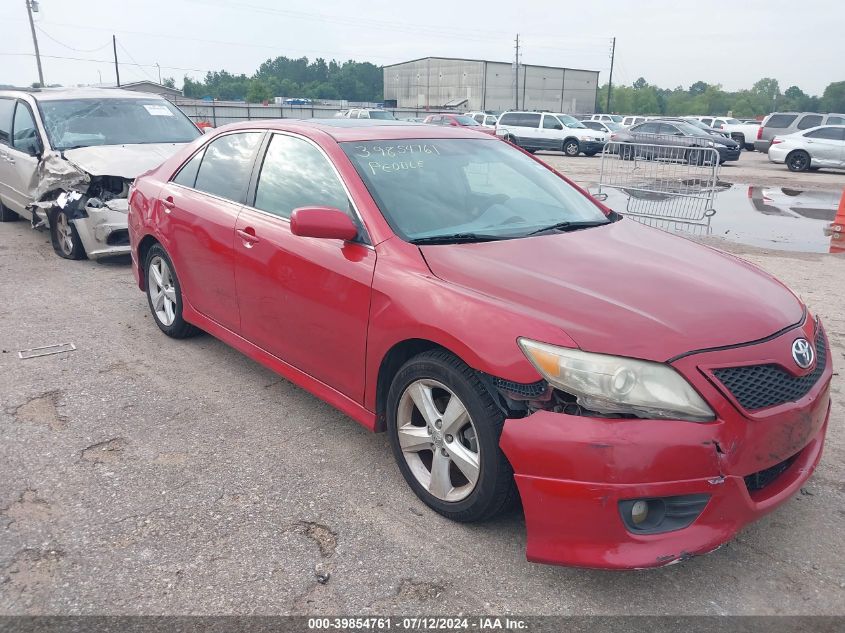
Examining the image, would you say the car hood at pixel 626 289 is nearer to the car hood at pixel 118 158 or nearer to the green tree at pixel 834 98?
the car hood at pixel 118 158

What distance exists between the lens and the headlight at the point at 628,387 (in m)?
2.37

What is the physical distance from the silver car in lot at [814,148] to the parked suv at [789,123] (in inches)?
94.5

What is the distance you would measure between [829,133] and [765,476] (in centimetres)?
2236

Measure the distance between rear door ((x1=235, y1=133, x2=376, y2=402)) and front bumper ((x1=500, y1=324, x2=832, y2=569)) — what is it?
1055 mm

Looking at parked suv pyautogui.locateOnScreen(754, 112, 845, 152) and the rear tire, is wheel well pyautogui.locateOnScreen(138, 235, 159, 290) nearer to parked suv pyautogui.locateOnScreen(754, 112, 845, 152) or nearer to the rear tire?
the rear tire

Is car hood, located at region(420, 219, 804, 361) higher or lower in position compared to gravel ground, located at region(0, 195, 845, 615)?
higher

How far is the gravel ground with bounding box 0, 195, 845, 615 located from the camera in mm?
2533

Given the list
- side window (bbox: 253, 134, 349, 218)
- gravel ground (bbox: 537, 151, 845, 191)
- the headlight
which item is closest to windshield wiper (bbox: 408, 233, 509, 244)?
side window (bbox: 253, 134, 349, 218)

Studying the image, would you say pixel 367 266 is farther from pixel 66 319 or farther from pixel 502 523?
pixel 66 319

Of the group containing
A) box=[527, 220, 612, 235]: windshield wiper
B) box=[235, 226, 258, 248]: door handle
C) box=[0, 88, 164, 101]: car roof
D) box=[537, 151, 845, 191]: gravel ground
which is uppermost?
box=[0, 88, 164, 101]: car roof

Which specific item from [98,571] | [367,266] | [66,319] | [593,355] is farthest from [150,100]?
[593,355]

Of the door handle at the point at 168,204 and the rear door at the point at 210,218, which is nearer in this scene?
the rear door at the point at 210,218

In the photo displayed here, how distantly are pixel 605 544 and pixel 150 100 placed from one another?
8247 mm

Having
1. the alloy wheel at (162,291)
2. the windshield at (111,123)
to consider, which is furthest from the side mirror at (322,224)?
the windshield at (111,123)
